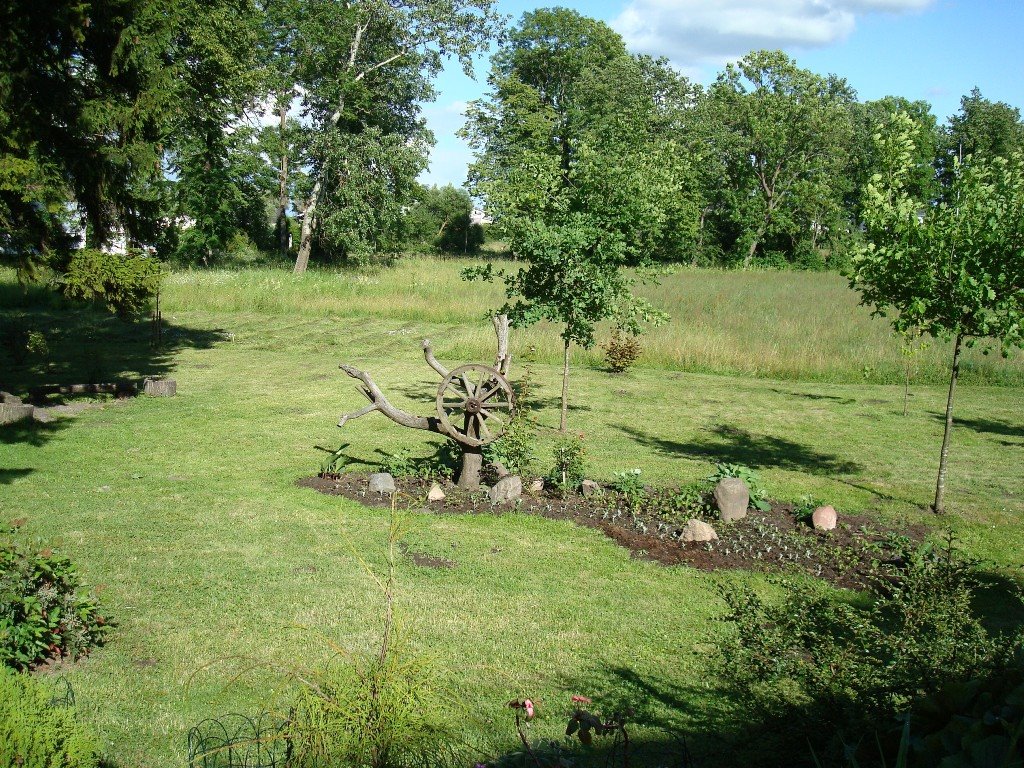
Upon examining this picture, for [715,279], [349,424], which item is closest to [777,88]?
[715,279]

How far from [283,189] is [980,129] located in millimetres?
52242

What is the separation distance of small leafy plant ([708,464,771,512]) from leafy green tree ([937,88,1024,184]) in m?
58.2

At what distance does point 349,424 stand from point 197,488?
389 cm

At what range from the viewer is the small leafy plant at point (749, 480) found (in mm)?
8859

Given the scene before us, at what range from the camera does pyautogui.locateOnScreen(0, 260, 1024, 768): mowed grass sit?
519cm

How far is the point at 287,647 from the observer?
5.63m

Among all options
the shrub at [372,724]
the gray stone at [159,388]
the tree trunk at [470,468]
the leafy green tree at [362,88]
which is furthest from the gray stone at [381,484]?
the leafy green tree at [362,88]

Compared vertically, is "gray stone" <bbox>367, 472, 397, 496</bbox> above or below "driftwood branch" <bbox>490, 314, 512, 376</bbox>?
below

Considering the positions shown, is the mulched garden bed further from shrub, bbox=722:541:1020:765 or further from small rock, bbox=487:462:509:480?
shrub, bbox=722:541:1020:765

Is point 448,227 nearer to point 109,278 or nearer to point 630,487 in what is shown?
point 109,278

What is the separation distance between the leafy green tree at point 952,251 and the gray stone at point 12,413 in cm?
1188

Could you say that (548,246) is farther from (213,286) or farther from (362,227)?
(362,227)

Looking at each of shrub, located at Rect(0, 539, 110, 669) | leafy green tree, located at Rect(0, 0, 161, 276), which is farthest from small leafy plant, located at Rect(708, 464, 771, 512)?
leafy green tree, located at Rect(0, 0, 161, 276)

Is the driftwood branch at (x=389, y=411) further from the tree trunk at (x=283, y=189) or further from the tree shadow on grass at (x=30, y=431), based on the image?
the tree trunk at (x=283, y=189)
